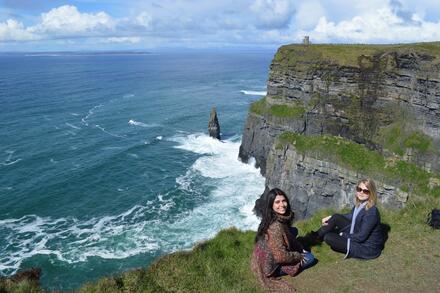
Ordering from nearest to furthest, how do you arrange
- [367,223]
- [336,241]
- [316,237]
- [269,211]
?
[269,211], [367,223], [336,241], [316,237]

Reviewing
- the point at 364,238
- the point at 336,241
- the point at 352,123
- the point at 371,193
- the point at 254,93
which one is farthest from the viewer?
the point at 254,93

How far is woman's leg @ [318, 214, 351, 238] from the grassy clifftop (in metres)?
36.7

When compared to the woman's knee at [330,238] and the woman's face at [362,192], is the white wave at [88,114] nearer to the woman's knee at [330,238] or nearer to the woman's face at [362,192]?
the woman's knee at [330,238]

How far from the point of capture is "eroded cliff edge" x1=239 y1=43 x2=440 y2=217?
132 feet

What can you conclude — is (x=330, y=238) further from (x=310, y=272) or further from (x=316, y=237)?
(x=310, y=272)

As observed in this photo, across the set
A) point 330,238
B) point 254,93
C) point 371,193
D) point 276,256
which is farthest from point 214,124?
point 276,256

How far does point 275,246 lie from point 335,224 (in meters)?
3.93

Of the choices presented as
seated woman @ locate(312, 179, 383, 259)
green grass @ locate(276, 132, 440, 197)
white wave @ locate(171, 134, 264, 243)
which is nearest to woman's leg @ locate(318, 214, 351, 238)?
seated woman @ locate(312, 179, 383, 259)

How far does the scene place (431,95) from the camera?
42.2 meters

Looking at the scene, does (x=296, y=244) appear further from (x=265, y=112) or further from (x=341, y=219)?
(x=265, y=112)

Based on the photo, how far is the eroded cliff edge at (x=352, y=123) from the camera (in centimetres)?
4016

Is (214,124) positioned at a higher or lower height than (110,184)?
higher

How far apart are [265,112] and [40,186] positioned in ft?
110

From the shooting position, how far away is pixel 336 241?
13.7 meters
